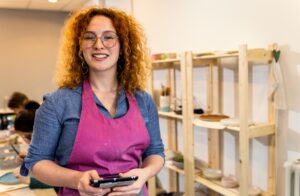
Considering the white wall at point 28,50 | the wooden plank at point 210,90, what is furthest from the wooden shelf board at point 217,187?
the white wall at point 28,50

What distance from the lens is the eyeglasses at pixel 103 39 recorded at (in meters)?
1.11

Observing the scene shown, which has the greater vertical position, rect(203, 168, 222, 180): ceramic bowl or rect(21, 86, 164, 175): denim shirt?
rect(21, 86, 164, 175): denim shirt

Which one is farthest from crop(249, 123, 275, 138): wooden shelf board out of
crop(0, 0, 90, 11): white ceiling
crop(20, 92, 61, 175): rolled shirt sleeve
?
crop(0, 0, 90, 11): white ceiling

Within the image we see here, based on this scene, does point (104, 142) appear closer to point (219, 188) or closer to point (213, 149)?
point (219, 188)

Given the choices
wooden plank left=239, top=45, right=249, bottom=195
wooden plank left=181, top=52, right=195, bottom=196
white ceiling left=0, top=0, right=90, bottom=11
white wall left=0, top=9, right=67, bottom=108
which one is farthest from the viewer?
white wall left=0, top=9, right=67, bottom=108

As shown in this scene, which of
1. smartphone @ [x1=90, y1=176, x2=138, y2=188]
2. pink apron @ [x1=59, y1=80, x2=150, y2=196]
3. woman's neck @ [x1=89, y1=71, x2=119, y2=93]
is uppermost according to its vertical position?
woman's neck @ [x1=89, y1=71, x2=119, y2=93]

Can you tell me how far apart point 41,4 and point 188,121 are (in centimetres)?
381

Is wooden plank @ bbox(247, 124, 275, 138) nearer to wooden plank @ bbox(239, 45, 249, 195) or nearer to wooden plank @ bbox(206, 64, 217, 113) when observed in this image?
wooden plank @ bbox(239, 45, 249, 195)

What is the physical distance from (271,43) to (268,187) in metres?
0.92

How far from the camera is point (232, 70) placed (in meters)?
2.21

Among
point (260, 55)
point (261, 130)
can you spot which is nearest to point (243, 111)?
point (261, 130)

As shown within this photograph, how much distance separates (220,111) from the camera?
2.33m

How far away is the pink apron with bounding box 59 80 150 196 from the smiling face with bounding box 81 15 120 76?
0.33 feet

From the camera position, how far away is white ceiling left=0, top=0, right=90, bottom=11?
15.5 feet
